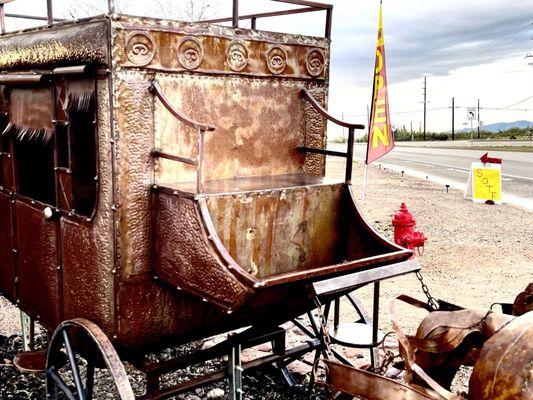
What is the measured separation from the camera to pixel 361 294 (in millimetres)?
7570

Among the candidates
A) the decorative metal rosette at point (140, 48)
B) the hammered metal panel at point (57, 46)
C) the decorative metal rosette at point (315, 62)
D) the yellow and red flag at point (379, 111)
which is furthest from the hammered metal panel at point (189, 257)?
the yellow and red flag at point (379, 111)

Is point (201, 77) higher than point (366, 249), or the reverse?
point (201, 77)

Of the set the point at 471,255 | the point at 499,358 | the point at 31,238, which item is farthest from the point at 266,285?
the point at 471,255

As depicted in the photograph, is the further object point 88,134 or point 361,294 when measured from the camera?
point 361,294

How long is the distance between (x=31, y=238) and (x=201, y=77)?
5.71ft

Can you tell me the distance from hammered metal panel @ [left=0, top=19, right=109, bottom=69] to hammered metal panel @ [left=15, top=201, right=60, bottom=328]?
1.01 m

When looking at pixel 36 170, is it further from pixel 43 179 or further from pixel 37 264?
pixel 37 264

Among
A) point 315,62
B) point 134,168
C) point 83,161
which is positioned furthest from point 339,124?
point 83,161

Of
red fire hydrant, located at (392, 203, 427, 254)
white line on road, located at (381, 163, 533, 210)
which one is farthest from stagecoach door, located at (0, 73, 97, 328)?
white line on road, located at (381, 163, 533, 210)

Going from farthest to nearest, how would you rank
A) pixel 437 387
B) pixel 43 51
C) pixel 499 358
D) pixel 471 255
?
pixel 471 255 < pixel 43 51 < pixel 437 387 < pixel 499 358

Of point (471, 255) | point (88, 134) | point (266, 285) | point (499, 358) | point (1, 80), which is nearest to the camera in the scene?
point (499, 358)

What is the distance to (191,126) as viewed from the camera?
2992mm

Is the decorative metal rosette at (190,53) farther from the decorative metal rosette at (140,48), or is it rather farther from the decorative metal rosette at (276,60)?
the decorative metal rosette at (276,60)

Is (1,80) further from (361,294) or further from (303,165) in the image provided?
(361,294)
